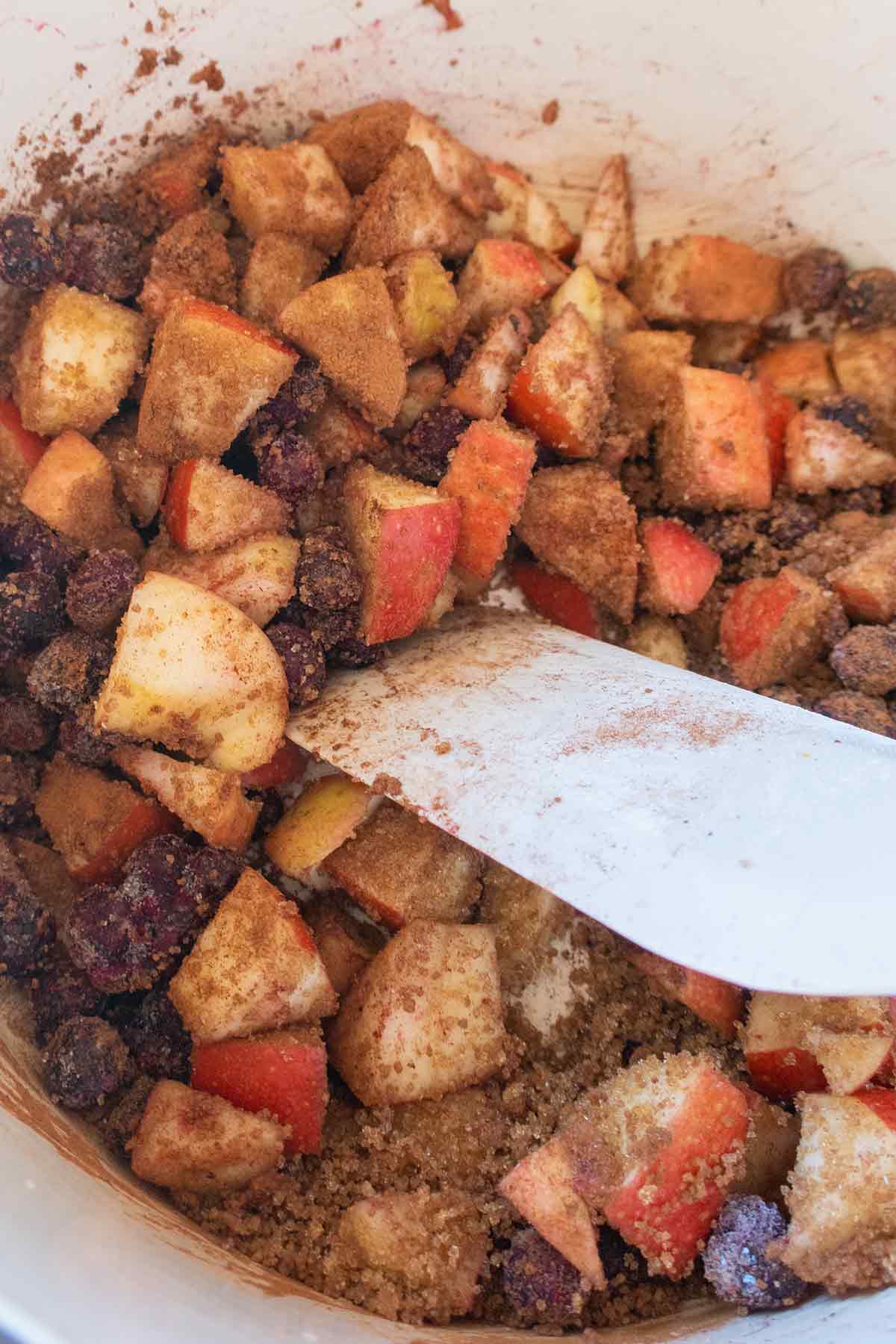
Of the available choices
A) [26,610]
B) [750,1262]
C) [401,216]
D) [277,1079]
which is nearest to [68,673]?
[26,610]

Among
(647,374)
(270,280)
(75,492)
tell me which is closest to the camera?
(75,492)

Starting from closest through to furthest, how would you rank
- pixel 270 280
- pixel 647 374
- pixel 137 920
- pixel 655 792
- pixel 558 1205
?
pixel 655 792 → pixel 558 1205 → pixel 137 920 → pixel 270 280 → pixel 647 374

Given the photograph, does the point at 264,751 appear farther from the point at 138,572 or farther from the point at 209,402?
the point at 209,402

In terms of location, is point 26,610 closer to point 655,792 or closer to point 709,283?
point 655,792

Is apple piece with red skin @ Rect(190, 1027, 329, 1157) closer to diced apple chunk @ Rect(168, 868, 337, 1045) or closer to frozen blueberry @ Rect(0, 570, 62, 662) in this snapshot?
diced apple chunk @ Rect(168, 868, 337, 1045)

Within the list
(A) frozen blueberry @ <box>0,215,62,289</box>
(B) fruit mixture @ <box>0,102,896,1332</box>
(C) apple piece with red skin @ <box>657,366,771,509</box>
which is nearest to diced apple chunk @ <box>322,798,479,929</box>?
(B) fruit mixture @ <box>0,102,896,1332</box>

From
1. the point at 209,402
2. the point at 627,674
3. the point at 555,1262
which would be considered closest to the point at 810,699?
the point at 627,674
